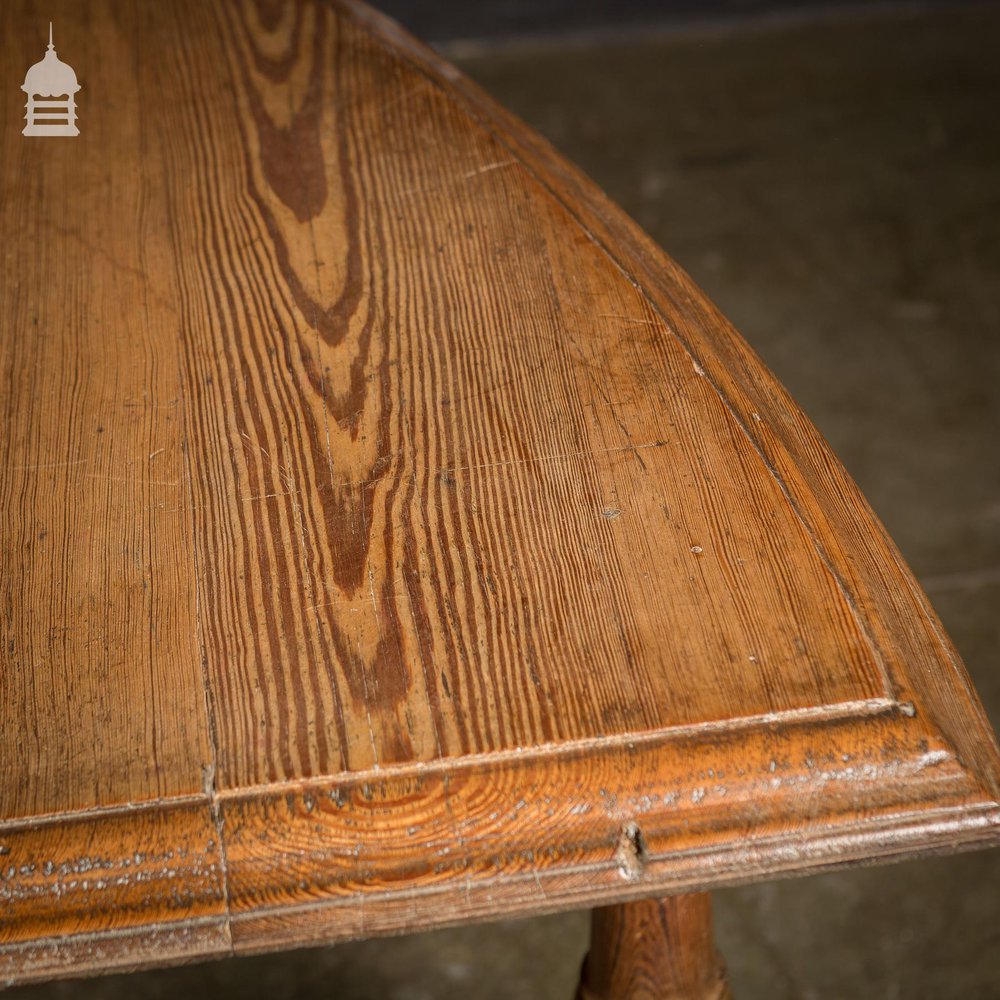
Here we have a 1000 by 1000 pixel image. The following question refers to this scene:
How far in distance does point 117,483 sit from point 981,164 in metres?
2.60

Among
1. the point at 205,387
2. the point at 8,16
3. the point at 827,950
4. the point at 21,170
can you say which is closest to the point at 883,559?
the point at 205,387

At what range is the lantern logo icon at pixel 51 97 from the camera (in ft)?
3.67

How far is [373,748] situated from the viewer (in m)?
0.62

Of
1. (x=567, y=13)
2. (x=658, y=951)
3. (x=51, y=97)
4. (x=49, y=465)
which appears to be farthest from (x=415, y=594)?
(x=567, y=13)

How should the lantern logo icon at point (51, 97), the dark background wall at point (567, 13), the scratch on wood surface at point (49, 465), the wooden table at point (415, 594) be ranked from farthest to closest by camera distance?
the dark background wall at point (567, 13) < the lantern logo icon at point (51, 97) < the scratch on wood surface at point (49, 465) < the wooden table at point (415, 594)

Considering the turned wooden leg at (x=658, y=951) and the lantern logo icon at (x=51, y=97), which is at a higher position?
the lantern logo icon at (x=51, y=97)

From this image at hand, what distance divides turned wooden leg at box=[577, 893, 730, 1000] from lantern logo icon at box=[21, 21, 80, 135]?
820 mm

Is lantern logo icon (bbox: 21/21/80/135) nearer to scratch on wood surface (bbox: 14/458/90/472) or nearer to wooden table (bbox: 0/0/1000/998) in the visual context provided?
wooden table (bbox: 0/0/1000/998)

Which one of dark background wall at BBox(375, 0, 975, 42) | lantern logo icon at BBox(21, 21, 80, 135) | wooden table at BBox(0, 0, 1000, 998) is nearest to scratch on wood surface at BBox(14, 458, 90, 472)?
wooden table at BBox(0, 0, 1000, 998)

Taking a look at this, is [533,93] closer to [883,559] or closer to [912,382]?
[912,382]

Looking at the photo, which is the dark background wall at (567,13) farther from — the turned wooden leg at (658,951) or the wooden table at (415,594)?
the turned wooden leg at (658,951)

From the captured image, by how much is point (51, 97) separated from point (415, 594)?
2.42 ft

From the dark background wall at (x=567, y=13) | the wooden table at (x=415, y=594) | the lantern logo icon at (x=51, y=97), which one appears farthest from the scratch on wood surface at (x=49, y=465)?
the dark background wall at (x=567, y=13)

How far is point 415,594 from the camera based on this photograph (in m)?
0.69
